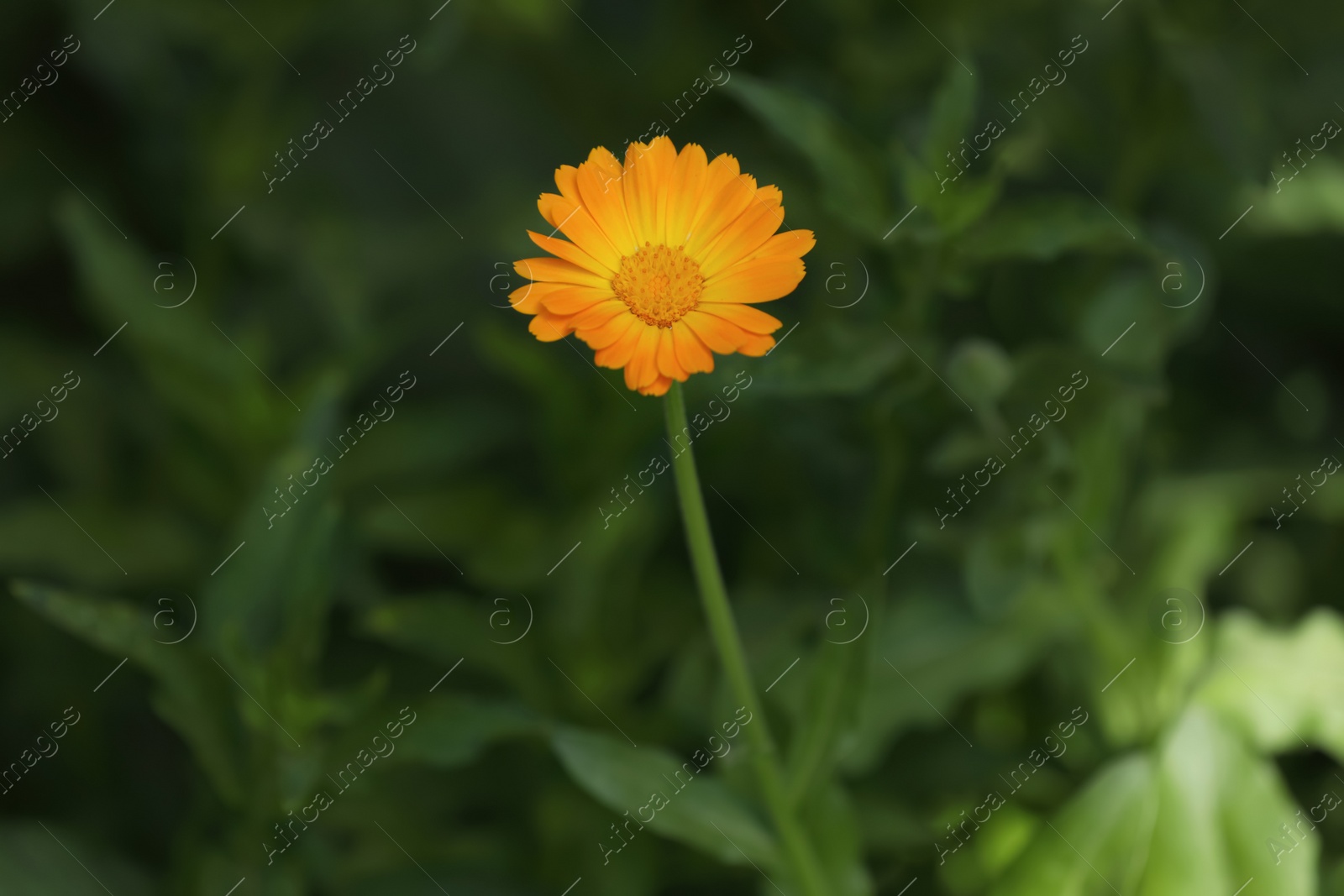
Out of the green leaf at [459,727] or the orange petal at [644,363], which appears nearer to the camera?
the orange petal at [644,363]

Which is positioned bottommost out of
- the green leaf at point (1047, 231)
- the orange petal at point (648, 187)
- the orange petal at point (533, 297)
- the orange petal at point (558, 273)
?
the orange petal at point (533, 297)

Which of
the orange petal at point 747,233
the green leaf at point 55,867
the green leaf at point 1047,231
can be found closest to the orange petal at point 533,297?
the orange petal at point 747,233

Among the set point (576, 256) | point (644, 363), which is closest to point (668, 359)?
point (644, 363)

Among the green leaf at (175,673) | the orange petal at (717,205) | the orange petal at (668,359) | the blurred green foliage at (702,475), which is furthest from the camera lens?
the blurred green foliage at (702,475)

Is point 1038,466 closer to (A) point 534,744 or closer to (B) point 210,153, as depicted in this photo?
(A) point 534,744

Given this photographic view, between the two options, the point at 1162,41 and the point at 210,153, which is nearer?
the point at 1162,41

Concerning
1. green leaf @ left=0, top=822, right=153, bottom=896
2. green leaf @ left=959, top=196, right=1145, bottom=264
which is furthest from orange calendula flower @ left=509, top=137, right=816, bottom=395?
green leaf @ left=0, top=822, right=153, bottom=896

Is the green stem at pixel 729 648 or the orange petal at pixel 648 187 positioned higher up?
the orange petal at pixel 648 187

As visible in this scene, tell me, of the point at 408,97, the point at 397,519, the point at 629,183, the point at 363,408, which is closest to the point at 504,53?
the point at 408,97

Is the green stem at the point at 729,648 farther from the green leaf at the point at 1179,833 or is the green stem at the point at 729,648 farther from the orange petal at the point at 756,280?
the green leaf at the point at 1179,833
